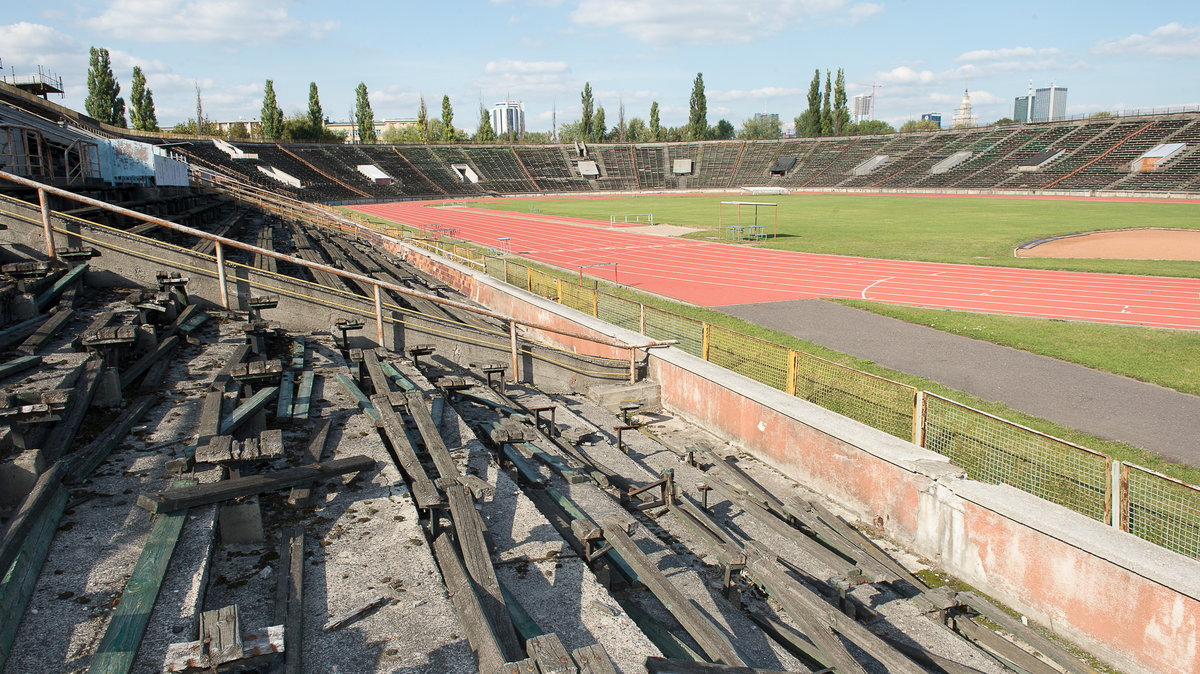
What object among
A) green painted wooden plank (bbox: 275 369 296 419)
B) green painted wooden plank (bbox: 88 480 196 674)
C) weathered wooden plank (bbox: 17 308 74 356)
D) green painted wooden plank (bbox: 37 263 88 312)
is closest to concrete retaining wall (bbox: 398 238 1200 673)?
green painted wooden plank (bbox: 275 369 296 419)

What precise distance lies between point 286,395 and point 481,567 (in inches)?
152

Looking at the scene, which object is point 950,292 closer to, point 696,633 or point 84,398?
point 696,633

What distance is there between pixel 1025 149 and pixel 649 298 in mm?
64880

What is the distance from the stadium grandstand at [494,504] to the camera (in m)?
4.08

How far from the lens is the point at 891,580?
20.7ft

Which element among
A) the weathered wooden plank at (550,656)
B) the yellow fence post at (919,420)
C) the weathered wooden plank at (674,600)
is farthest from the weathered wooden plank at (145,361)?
the yellow fence post at (919,420)

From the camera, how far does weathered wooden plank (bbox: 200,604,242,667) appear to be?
3150 mm

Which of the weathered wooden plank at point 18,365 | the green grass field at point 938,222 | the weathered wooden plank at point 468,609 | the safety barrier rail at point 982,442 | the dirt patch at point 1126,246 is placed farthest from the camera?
the dirt patch at point 1126,246

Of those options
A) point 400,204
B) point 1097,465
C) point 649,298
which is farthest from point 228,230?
point 400,204

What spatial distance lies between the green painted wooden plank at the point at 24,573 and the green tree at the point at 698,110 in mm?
111655

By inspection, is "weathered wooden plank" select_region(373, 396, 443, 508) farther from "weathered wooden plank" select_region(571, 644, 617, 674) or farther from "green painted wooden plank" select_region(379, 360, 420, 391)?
"weathered wooden plank" select_region(571, 644, 617, 674)

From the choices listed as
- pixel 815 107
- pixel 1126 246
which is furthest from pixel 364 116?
pixel 1126 246

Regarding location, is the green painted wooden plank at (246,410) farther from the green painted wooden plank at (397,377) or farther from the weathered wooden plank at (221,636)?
the weathered wooden plank at (221,636)

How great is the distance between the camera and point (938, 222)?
138 feet
